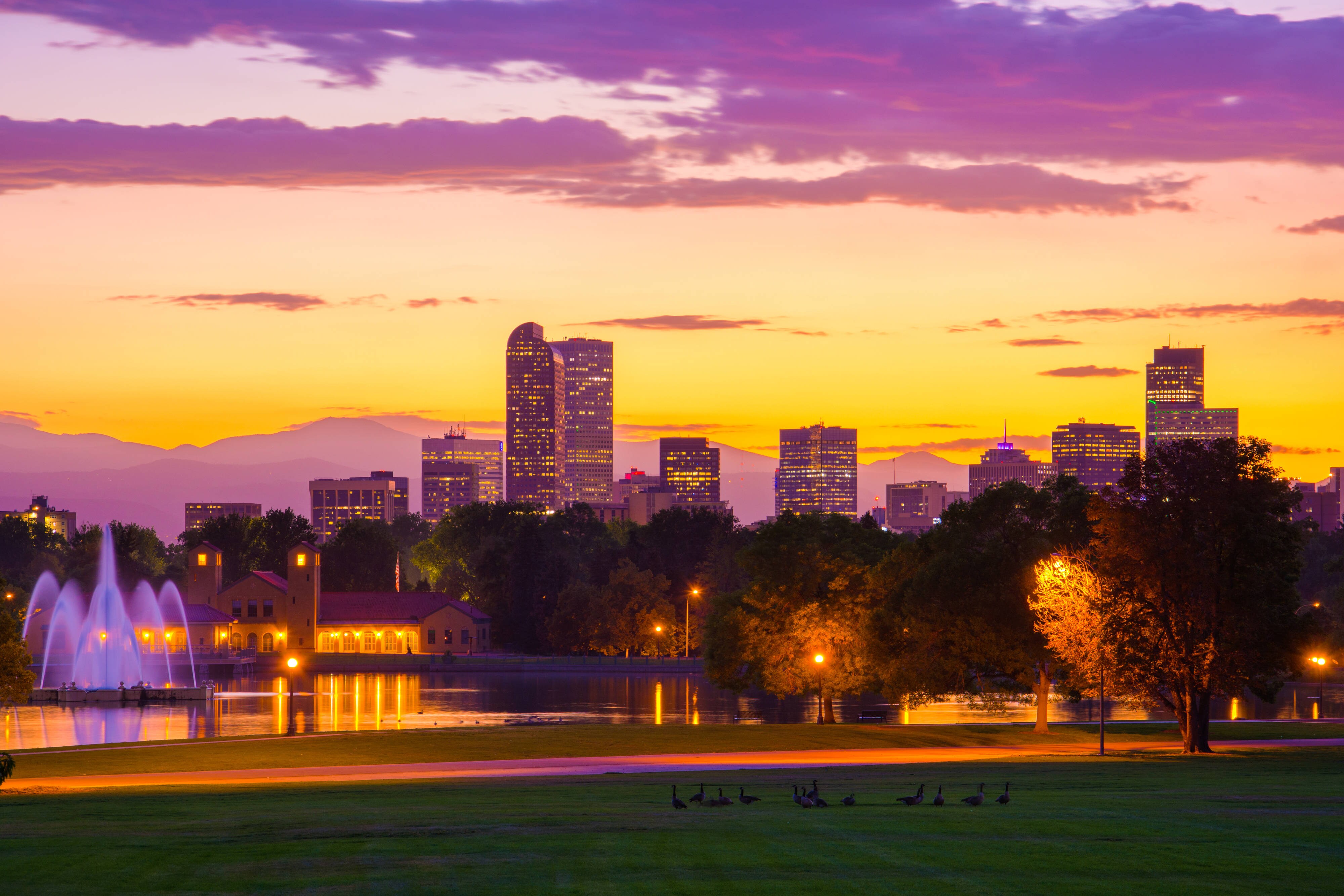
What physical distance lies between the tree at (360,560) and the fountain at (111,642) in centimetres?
2163

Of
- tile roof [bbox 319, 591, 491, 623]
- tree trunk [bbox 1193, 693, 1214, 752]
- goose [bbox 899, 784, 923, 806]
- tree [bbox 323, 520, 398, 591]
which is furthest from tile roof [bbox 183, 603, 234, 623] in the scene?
goose [bbox 899, 784, 923, 806]

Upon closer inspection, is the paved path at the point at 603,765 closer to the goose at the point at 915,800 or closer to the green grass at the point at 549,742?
the green grass at the point at 549,742

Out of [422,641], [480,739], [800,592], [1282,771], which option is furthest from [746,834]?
[422,641]

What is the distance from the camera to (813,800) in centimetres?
2669

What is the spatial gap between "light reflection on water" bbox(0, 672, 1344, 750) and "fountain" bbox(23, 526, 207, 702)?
4.31m

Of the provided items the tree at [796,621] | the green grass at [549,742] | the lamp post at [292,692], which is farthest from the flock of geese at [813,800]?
the tree at [796,621]

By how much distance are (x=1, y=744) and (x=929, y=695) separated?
135 feet

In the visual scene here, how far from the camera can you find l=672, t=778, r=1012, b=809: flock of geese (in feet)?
87.2

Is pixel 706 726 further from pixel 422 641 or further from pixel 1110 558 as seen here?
pixel 422 641

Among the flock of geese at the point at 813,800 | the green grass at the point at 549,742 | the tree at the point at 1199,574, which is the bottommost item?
the green grass at the point at 549,742

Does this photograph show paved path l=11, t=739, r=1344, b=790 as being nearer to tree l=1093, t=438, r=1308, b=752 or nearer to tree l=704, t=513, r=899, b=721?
tree l=1093, t=438, r=1308, b=752

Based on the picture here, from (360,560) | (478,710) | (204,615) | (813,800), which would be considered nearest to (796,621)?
(478,710)

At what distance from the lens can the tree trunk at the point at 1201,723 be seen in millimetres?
48031

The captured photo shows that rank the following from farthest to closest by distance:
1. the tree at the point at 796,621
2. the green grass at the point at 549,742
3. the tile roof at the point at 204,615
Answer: the tile roof at the point at 204,615 < the tree at the point at 796,621 < the green grass at the point at 549,742
